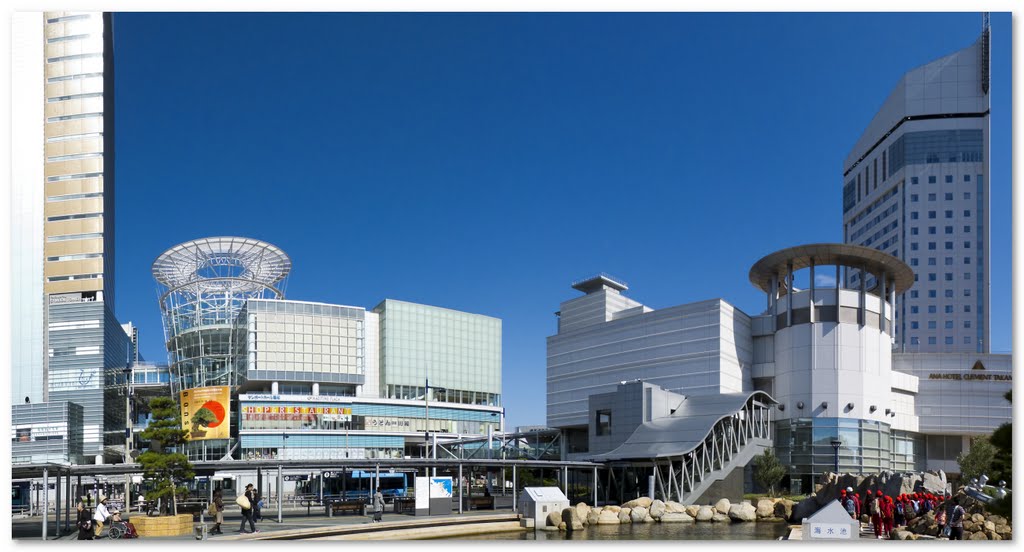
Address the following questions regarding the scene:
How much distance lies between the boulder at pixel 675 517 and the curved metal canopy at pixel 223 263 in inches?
2785

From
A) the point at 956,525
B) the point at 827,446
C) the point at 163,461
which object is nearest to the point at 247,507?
the point at 163,461

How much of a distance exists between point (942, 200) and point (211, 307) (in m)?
110

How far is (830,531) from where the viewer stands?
25781 millimetres

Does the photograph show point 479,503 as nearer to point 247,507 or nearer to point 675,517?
point 675,517

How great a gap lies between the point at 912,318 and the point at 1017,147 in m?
133

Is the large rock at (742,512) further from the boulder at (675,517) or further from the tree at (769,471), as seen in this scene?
the tree at (769,471)

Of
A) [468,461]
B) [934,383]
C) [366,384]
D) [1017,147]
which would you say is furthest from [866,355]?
[366,384]

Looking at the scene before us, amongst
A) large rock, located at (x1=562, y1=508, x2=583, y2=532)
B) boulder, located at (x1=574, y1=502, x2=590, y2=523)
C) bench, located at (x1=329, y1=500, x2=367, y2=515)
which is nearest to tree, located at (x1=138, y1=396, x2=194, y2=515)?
bench, located at (x1=329, y1=500, x2=367, y2=515)

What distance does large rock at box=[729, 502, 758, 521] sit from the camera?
49875 millimetres

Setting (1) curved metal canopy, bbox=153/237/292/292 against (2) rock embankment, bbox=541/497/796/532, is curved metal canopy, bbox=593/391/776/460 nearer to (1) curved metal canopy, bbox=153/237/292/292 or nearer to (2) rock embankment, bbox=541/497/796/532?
(2) rock embankment, bbox=541/497/796/532

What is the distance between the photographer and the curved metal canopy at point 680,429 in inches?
2191

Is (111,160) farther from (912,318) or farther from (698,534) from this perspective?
(912,318)

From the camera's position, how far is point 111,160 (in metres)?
116

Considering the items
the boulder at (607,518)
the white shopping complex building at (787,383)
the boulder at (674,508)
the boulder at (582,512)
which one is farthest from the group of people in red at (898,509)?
the white shopping complex building at (787,383)
